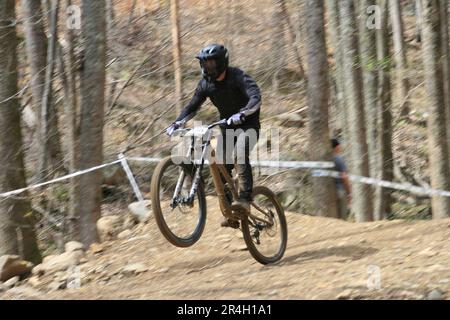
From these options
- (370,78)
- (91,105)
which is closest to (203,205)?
(91,105)

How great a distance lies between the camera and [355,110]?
1102cm

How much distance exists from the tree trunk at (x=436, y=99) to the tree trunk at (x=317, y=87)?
149 centimetres

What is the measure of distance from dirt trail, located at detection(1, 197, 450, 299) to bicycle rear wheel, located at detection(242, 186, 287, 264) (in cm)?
15

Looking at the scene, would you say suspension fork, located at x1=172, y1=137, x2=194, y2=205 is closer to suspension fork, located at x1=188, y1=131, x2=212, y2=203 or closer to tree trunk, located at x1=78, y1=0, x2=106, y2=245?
suspension fork, located at x1=188, y1=131, x2=212, y2=203

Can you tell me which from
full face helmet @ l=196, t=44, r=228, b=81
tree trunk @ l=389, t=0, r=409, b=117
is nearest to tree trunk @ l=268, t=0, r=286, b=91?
tree trunk @ l=389, t=0, r=409, b=117

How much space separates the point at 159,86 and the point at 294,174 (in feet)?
22.1

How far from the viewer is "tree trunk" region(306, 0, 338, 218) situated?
10367 mm

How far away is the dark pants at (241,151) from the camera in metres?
6.93

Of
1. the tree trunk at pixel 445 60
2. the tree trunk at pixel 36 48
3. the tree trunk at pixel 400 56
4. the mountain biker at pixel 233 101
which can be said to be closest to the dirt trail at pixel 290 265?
the mountain biker at pixel 233 101

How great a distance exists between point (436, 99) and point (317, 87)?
1.73 m

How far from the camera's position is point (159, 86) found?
2044cm

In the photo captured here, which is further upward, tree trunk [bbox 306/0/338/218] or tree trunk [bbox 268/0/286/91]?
tree trunk [bbox 268/0/286/91]

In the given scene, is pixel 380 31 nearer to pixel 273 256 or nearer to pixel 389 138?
pixel 389 138

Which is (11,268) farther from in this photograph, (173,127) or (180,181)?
(173,127)
